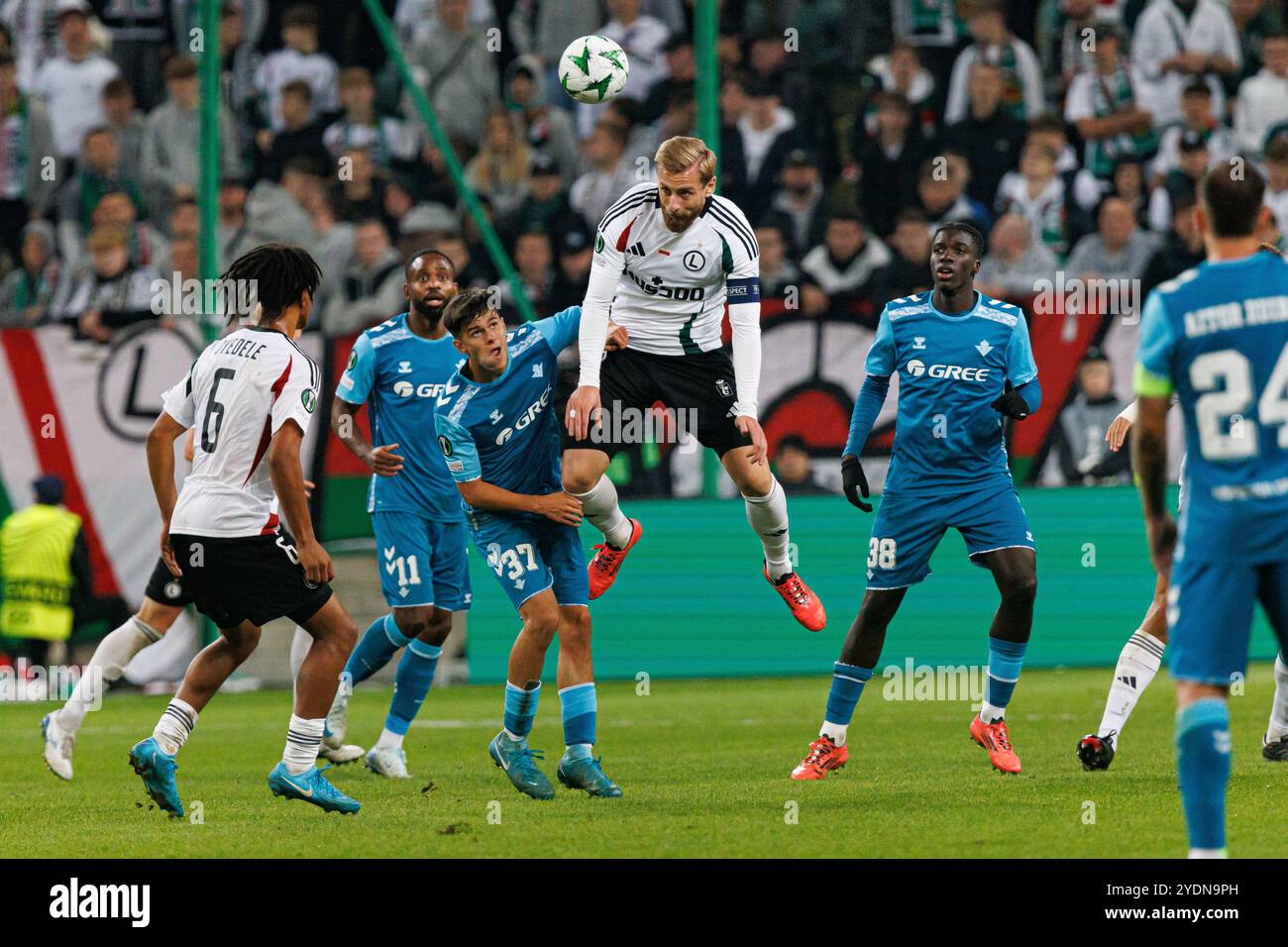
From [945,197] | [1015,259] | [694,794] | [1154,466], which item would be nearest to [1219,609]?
[1154,466]

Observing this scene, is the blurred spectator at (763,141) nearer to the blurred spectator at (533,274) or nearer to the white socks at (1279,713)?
the blurred spectator at (533,274)

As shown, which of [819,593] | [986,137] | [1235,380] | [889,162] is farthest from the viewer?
[986,137]

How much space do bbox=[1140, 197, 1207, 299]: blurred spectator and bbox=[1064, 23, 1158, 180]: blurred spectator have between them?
36.8 inches

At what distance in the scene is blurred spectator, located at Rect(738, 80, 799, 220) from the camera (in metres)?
16.7

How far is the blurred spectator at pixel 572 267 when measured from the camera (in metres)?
16.3

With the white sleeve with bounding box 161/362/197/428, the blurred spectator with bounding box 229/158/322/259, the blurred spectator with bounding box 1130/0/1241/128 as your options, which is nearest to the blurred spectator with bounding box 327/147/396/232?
the blurred spectator with bounding box 229/158/322/259

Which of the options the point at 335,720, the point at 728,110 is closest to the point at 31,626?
the point at 335,720

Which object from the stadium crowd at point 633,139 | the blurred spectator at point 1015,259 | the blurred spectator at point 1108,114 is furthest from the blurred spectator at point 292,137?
the blurred spectator at point 1108,114

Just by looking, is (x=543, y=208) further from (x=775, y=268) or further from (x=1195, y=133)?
(x=1195, y=133)

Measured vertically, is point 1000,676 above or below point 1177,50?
below

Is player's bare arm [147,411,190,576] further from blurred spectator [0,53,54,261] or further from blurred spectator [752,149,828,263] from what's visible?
blurred spectator [0,53,54,261]

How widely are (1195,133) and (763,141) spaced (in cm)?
418

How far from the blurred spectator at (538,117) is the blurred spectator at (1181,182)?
5495 mm

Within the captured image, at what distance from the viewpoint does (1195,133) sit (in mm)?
17266
